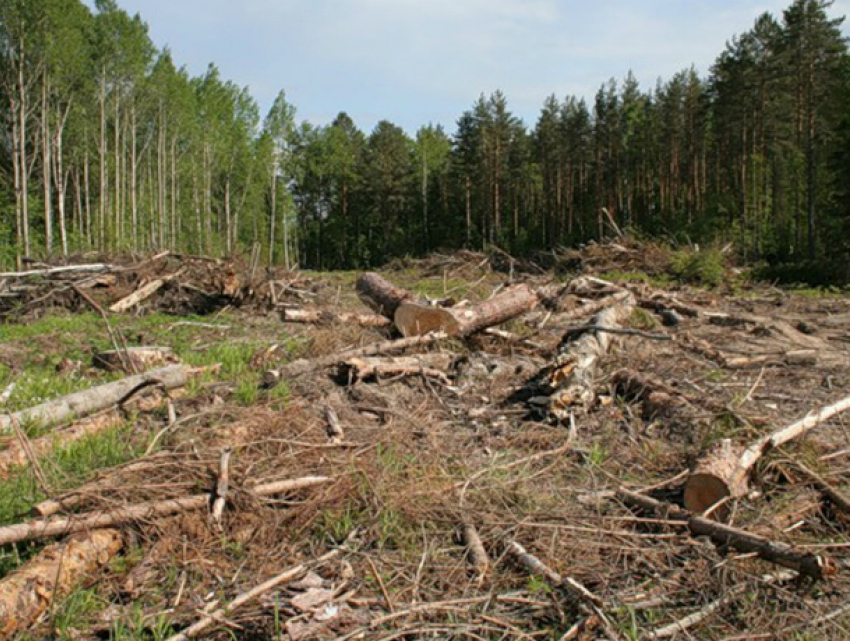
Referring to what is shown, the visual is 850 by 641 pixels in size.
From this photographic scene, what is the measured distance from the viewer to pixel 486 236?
171 ft

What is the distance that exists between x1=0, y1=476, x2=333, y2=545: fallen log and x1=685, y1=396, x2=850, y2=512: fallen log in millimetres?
2539

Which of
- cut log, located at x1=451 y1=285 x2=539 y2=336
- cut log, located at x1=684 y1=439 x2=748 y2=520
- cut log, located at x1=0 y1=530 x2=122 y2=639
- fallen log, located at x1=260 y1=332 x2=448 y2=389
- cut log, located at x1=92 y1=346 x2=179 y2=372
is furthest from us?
cut log, located at x1=451 y1=285 x2=539 y2=336

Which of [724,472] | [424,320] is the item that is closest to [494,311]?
[424,320]

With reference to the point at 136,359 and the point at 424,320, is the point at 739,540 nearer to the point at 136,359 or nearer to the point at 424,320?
the point at 424,320

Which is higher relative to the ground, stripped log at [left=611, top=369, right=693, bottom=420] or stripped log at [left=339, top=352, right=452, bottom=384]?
stripped log at [left=339, top=352, right=452, bottom=384]

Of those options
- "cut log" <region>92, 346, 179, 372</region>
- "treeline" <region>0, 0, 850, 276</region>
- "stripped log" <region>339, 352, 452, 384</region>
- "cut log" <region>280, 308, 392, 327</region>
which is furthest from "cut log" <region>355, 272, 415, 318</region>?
"treeline" <region>0, 0, 850, 276</region>

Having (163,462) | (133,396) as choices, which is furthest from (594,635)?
(133,396)

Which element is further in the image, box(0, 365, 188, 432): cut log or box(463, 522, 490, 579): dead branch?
box(0, 365, 188, 432): cut log

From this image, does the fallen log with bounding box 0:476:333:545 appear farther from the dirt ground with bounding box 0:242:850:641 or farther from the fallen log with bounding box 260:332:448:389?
the fallen log with bounding box 260:332:448:389

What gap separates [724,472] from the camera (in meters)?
4.18

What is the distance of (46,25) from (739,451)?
33.2 metres

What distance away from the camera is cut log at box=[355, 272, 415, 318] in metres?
10.1

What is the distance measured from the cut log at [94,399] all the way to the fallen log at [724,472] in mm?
5076

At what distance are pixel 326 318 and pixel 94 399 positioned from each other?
550 cm
